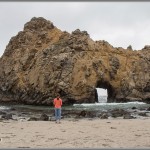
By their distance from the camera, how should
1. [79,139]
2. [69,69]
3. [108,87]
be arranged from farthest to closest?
[108,87], [69,69], [79,139]

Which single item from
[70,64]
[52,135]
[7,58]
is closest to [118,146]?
[52,135]

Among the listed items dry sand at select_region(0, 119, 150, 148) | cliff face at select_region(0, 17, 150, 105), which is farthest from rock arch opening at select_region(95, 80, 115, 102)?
dry sand at select_region(0, 119, 150, 148)

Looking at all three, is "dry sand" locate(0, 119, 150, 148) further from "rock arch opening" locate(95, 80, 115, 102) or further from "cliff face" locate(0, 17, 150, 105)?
"rock arch opening" locate(95, 80, 115, 102)

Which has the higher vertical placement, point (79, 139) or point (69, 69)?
point (69, 69)

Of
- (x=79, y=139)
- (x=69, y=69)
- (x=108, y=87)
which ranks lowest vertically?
(x=79, y=139)

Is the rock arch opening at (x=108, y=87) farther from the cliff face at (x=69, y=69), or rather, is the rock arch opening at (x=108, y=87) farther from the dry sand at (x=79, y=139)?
the dry sand at (x=79, y=139)

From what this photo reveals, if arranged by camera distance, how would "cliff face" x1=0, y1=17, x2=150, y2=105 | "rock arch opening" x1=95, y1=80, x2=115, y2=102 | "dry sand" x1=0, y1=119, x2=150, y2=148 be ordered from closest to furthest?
"dry sand" x1=0, y1=119, x2=150, y2=148
"cliff face" x1=0, y1=17, x2=150, y2=105
"rock arch opening" x1=95, y1=80, x2=115, y2=102

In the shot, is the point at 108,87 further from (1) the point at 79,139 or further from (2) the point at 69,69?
(1) the point at 79,139

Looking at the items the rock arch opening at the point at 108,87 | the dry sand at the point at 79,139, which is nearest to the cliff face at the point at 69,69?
the rock arch opening at the point at 108,87

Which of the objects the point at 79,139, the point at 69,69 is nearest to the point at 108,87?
the point at 69,69

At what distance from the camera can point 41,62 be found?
73125 millimetres

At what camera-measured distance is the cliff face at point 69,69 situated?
6938 cm

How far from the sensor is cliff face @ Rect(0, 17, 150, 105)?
6938cm

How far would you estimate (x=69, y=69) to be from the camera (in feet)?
228
